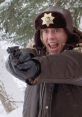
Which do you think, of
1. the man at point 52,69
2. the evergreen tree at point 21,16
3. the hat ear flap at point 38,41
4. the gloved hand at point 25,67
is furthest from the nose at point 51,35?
the evergreen tree at point 21,16

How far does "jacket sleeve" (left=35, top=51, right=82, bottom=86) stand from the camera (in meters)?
1.83

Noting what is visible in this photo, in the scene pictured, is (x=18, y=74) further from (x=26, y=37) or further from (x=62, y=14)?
(x=26, y=37)

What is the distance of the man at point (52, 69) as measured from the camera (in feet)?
6.01

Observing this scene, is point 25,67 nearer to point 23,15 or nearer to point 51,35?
point 51,35

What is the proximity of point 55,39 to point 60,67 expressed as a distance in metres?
0.42

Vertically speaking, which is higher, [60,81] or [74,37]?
[74,37]

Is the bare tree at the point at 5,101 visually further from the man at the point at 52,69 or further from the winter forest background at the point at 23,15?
the man at the point at 52,69

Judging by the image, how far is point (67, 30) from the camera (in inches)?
88.4

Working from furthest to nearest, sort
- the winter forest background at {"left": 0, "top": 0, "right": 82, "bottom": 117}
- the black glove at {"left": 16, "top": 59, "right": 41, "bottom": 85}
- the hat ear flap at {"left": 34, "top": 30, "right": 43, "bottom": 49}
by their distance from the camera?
the winter forest background at {"left": 0, "top": 0, "right": 82, "bottom": 117} < the hat ear flap at {"left": 34, "top": 30, "right": 43, "bottom": 49} < the black glove at {"left": 16, "top": 59, "right": 41, "bottom": 85}

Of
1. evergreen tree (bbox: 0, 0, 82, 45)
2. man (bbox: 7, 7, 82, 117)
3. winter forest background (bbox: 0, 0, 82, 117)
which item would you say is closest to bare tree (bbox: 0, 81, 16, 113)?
winter forest background (bbox: 0, 0, 82, 117)

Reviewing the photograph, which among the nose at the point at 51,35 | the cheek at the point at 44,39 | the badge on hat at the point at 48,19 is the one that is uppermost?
the badge on hat at the point at 48,19

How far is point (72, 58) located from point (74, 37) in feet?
1.42

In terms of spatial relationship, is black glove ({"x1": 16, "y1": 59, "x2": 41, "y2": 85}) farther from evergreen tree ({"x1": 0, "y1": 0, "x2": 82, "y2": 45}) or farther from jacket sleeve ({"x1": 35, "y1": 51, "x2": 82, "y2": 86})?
evergreen tree ({"x1": 0, "y1": 0, "x2": 82, "y2": 45})

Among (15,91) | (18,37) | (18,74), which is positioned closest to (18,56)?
(18,74)
